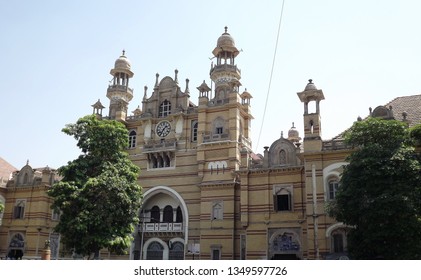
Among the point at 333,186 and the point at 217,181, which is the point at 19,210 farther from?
the point at 333,186

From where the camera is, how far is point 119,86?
45.3 metres

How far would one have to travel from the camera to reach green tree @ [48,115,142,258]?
78.4ft

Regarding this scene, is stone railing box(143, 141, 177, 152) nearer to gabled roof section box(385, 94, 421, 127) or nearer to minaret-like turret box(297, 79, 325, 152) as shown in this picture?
minaret-like turret box(297, 79, 325, 152)

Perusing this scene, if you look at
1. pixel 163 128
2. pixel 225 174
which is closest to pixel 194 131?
pixel 163 128

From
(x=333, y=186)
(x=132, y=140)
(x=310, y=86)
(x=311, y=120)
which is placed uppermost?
(x=310, y=86)

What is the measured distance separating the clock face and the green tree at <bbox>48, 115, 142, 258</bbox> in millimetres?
13357

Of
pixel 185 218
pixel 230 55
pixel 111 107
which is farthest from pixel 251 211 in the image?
pixel 111 107

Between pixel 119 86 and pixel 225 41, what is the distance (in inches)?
509

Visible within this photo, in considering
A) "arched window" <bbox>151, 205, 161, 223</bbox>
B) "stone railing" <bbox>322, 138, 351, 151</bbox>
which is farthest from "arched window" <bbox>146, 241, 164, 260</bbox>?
"stone railing" <bbox>322, 138, 351, 151</bbox>

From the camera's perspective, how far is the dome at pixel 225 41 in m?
40.2

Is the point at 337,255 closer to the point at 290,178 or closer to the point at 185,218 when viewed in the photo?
the point at 290,178

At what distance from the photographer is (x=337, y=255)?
1023 inches

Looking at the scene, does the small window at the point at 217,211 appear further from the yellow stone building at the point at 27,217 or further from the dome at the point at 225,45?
the yellow stone building at the point at 27,217

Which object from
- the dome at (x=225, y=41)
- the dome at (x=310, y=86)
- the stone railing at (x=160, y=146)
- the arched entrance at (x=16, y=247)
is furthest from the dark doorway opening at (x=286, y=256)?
the arched entrance at (x=16, y=247)
